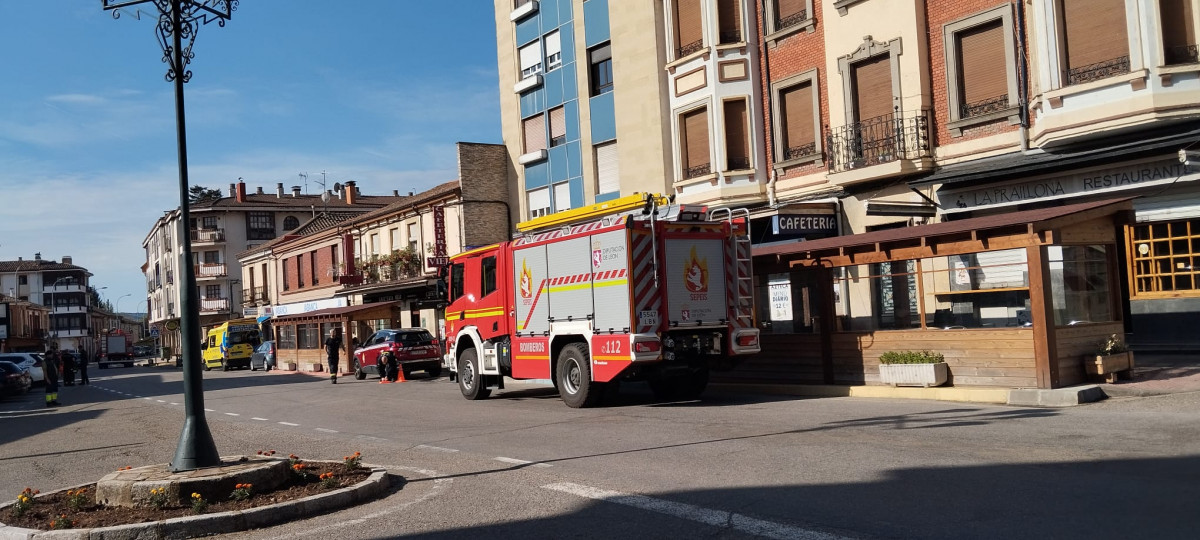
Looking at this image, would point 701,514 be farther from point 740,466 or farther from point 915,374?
point 915,374

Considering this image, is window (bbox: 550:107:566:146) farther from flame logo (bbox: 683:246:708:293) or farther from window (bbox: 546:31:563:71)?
flame logo (bbox: 683:246:708:293)

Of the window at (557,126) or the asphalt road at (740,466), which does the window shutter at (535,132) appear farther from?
the asphalt road at (740,466)

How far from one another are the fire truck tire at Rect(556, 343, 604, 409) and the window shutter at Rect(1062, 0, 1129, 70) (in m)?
9.80

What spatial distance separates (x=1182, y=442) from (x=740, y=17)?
16.7 metres

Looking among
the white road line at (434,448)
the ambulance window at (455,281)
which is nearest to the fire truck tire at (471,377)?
the ambulance window at (455,281)

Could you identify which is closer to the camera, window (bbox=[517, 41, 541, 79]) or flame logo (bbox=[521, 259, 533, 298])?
flame logo (bbox=[521, 259, 533, 298])

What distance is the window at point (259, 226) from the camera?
80.2 metres

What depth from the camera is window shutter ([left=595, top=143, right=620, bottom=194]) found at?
2933 cm

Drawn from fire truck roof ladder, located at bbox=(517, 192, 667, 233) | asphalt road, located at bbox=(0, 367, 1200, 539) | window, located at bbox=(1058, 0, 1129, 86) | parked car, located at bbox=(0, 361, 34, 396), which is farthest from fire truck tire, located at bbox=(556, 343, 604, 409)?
parked car, located at bbox=(0, 361, 34, 396)

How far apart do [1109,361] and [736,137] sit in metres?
11.8

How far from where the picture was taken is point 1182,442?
8.97 meters

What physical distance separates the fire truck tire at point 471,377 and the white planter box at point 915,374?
7.84 metres

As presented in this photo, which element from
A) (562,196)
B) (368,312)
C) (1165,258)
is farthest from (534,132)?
(1165,258)

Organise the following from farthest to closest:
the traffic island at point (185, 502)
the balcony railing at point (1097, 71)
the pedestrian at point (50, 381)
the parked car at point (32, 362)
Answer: the parked car at point (32, 362)
the pedestrian at point (50, 381)
the balcony railing at point (1097, 71)
the traffic island at point (185, 502)
